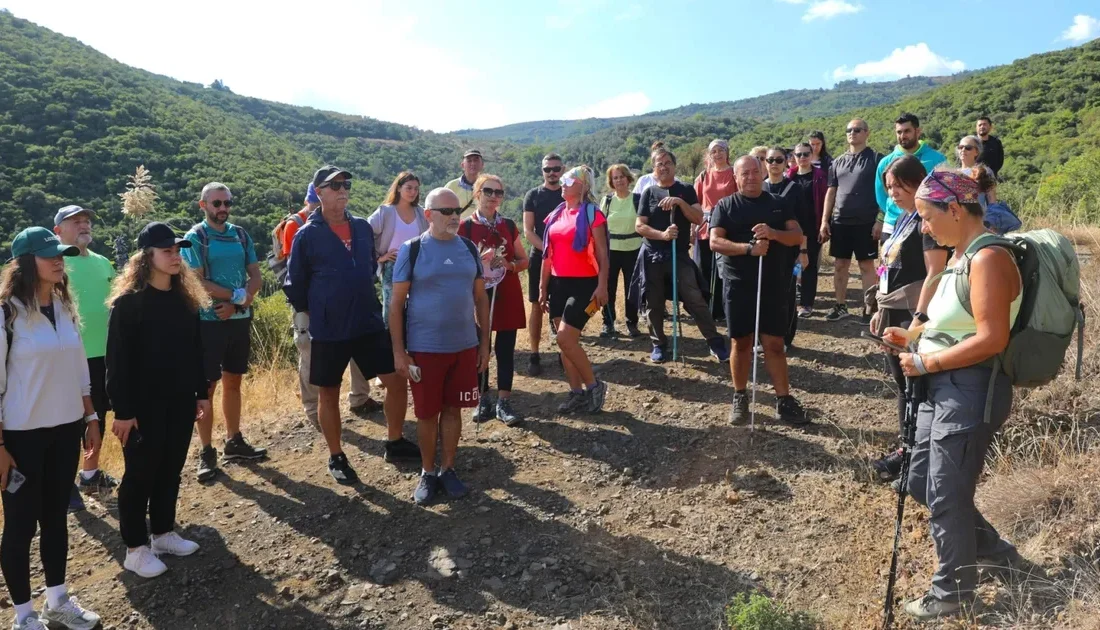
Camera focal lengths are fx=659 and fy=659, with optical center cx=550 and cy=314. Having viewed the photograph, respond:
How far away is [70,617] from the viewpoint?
123 inches

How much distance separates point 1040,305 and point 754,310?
2.22 m

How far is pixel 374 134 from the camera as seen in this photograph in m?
85.5

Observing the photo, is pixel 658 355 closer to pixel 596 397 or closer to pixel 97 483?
pixel 596 397

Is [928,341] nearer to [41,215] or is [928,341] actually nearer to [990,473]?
[990,473]

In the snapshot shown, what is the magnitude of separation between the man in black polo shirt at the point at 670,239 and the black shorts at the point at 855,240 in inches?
66.8

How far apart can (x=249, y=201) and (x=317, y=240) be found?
27.8 m

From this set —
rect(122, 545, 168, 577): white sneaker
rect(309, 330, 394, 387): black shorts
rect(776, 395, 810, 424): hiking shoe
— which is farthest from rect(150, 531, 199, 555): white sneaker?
rect(776, 395, 810, 424): hiking shoe

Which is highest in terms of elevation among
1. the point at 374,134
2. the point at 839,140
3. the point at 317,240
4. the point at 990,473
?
the point at 374,134

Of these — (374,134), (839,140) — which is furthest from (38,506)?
(374,134)

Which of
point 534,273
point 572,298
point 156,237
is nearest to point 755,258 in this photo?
point 572,298

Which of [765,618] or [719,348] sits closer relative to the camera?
[765,618]

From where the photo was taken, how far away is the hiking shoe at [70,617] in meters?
3.12

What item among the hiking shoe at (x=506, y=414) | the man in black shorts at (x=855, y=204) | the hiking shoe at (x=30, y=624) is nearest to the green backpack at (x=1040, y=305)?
the hiking shoe at (x=506, y=414)

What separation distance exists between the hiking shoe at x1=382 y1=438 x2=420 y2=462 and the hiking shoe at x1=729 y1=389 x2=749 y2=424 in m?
2.33
